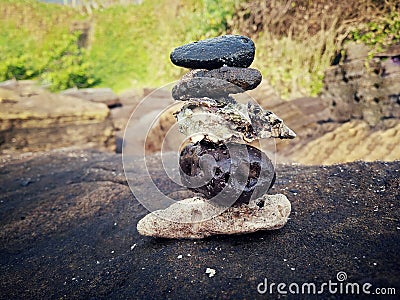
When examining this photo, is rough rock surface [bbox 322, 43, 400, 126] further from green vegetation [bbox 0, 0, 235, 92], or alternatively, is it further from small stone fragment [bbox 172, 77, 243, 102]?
small stone fragment [bbox 172, 77, 243, 102]

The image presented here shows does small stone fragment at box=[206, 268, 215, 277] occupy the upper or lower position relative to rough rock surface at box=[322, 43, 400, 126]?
upper

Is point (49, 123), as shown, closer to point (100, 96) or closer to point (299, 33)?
point (100, 96)

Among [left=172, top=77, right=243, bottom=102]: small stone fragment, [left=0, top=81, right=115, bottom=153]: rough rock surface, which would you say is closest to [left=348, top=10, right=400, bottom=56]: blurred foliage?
[left=172, top=77, right=243, bottom=102]: small stone fragment

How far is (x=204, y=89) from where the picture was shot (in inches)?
86.2

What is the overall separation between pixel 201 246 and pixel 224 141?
757mm

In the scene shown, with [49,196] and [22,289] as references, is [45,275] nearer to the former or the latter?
[22,289]

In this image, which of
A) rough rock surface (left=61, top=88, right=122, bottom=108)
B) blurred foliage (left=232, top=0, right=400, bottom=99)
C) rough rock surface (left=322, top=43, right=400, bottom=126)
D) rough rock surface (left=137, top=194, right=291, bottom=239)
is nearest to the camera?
rough rock surface (left=137, top=194, right=291, bottom=239)

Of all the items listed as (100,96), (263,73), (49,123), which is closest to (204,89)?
(49,123)

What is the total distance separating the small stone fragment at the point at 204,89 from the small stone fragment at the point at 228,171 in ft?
1.09

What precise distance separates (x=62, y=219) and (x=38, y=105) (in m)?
4.36

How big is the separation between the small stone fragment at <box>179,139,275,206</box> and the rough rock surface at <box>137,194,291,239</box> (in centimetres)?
10

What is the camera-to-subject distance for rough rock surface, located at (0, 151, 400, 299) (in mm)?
1803

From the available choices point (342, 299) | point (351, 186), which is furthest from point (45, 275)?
point (351, 186)

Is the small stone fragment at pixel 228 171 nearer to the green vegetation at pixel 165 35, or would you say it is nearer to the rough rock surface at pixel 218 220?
the rough rock surface at pixel 218 220
